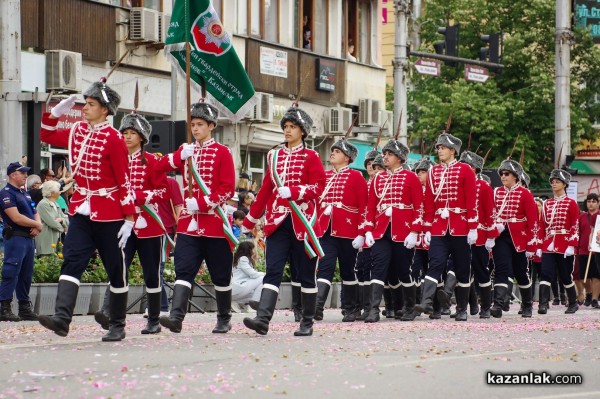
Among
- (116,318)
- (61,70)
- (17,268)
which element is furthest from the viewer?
(61,70)

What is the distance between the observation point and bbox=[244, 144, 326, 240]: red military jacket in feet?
47.1

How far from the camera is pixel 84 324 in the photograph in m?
16.4

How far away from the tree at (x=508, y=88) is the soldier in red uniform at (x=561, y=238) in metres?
23.9

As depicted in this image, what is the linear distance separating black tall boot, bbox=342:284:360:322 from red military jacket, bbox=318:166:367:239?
0.65 metres

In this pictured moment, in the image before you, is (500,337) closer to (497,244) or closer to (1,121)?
(497,244)

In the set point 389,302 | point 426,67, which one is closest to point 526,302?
point 389,302

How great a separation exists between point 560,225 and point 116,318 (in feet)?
36.8

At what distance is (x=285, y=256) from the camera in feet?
47.1

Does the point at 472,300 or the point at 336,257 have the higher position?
the point at 336,257

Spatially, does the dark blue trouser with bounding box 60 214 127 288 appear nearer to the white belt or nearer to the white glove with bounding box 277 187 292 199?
the white belt

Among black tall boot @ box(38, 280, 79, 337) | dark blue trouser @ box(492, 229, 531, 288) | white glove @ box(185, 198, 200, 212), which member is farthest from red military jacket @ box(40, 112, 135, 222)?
dark blue trouser @ box(492, 229, 531, 288)

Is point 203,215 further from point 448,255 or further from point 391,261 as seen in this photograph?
point 448,255

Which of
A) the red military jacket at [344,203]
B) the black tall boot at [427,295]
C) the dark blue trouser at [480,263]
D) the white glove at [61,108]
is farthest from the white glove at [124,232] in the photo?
the dark blue trouser at [480,263]

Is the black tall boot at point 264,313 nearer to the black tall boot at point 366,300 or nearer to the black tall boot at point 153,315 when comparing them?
the black tall boot at point 153,315
